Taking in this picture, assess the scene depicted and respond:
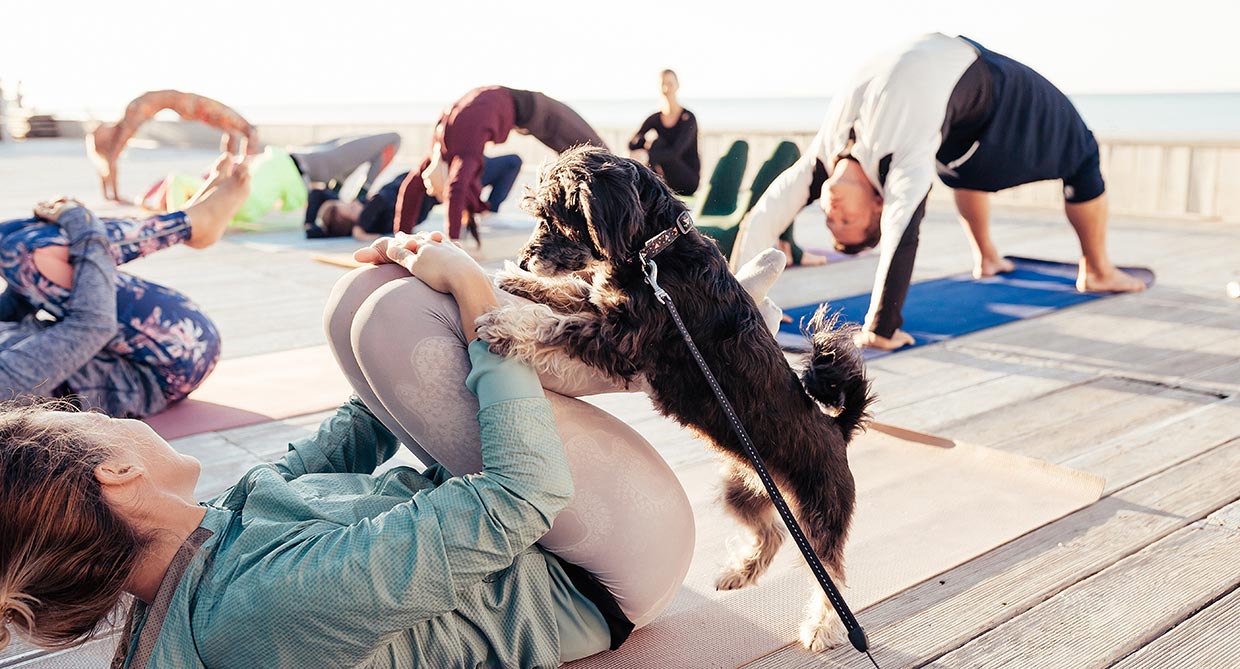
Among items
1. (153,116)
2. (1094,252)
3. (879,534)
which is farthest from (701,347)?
(153,116)

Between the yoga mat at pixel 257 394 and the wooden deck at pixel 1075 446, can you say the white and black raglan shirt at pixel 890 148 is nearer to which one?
the wooden deck at pixel 1075 446

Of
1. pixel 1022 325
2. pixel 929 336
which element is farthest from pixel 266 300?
pixel 1022 325

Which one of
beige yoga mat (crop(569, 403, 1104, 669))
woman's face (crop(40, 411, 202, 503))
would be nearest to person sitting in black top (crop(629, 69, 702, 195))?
beige yoga mat (crop(569, 403, 1104, 669))

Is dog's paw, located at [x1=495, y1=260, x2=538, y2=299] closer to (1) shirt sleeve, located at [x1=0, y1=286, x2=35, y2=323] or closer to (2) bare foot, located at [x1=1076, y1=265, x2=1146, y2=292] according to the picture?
(1) shirt sleeve, located at [x1=0, y1=286, x2=35, y2=323]

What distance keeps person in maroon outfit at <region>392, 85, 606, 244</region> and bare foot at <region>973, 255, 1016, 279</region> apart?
8.95ft

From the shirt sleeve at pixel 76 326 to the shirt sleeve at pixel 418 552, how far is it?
7.47ft

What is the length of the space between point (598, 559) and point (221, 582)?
64 cm

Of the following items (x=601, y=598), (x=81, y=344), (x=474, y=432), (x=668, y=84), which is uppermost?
(x=668, y=84)

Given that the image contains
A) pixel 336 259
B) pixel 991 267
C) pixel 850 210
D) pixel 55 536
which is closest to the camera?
pixel 55 536

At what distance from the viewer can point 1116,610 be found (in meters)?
2.11

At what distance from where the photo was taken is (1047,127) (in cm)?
514

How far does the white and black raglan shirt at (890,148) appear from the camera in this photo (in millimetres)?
4469

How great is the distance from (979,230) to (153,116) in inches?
272

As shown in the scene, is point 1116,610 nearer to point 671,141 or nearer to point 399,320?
point 399,320
